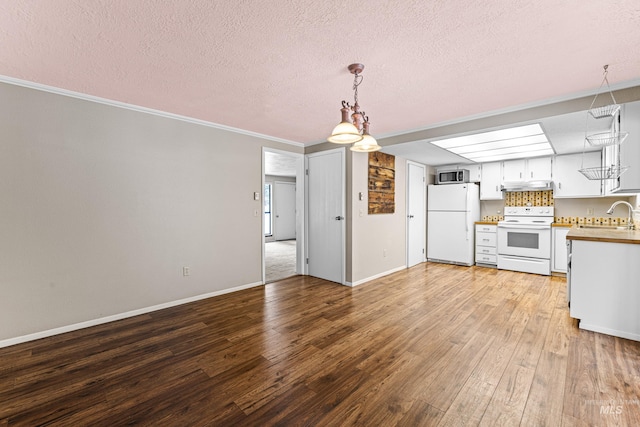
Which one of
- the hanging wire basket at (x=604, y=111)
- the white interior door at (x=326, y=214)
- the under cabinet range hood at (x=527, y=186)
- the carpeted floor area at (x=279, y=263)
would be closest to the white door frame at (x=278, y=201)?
the carpeted floor area at (x=279, y=263)

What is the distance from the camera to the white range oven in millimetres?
4863

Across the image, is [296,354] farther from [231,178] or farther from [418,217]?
[418,217]

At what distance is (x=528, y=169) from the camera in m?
5.25

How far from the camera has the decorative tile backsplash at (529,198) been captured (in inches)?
207

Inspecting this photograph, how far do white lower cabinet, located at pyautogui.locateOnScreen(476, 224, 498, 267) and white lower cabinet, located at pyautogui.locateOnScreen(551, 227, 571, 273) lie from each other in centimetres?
86

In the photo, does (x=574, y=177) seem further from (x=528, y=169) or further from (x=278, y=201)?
(x=278, y=201)

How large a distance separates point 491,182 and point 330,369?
523 cm

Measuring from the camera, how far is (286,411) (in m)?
1.68

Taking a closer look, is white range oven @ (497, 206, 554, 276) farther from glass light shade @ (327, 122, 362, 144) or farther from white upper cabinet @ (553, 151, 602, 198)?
glass light shade @ (327, 122, 362, 144)

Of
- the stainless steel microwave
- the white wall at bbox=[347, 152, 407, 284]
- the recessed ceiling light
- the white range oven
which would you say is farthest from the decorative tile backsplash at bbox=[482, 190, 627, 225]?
the white wall at bbox=[347, 152, 407, 284]

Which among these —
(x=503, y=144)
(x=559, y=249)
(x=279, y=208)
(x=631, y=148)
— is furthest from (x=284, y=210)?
(x=631, y=148)

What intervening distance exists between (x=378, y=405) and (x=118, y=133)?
11.4 feet

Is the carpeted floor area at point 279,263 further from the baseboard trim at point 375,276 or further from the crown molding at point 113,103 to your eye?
the crown molding at point 113,103

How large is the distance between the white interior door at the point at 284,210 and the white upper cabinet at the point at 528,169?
672 cm
